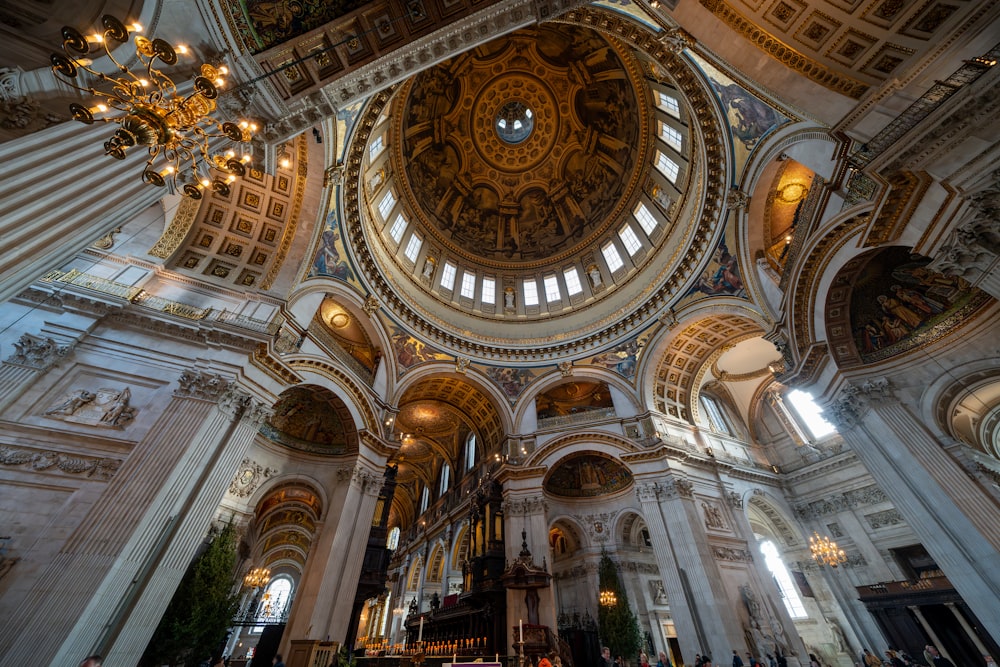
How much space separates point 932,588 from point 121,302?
26.4 m

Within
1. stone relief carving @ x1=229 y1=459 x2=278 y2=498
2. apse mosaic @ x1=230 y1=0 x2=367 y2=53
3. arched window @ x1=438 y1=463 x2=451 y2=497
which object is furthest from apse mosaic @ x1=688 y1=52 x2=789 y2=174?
arched window @ x1=438 y1=463 x2=451 y2=497

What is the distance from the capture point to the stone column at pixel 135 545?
627 centimetres

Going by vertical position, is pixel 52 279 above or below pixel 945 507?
above

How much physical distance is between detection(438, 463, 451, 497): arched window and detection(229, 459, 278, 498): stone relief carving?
497 inches

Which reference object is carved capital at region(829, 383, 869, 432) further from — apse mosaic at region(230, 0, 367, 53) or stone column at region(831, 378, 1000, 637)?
apse mosaic at region(230, 0, 367, 53)

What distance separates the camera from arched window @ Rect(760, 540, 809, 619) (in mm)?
17234

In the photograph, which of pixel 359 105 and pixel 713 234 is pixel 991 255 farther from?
pixel 359 105

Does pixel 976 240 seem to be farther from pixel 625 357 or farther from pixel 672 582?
pixel 672 582

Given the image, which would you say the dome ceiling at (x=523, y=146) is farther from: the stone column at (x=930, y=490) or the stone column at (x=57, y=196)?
the stone column at (x=930, y=490)

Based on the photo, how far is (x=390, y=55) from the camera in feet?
27.7

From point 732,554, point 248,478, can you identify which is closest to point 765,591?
point 732,554

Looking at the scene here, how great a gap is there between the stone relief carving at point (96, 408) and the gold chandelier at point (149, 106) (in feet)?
19.5

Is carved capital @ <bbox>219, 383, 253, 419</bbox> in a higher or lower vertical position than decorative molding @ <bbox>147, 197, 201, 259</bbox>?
lower

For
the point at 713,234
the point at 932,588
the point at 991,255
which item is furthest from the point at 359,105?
the point at 932,588
